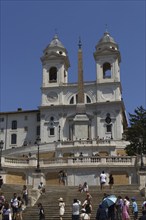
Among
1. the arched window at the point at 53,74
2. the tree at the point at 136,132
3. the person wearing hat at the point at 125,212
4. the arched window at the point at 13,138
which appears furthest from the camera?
the arched window at the point at 53,74

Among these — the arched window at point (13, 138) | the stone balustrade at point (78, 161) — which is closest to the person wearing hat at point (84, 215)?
the stone balustrade at point (78, 161)

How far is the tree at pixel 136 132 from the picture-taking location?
58097 millimetres

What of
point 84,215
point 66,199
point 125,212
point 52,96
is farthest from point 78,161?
point 52,96

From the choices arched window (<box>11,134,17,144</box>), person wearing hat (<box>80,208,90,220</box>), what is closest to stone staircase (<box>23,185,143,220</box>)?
person wearing hat (<box>80,208,90,220</box>)

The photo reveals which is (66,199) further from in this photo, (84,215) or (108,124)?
(108,124)

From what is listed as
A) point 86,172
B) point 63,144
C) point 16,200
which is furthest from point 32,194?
point 63,144

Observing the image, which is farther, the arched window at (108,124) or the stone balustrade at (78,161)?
the arched window at (108,124)

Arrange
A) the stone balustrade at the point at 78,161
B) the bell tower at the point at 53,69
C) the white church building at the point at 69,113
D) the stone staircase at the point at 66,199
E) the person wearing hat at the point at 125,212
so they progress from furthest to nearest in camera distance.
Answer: the bell tower at the point at 53,69
the white church building at the point at 69,113
the stone balustrade at the point at 78,161
the stone staircase at the point at 66,199
the person wearing hat at the point at 125,212

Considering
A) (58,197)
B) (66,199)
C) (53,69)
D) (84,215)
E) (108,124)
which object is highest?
(53,69)

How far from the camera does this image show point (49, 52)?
3903 inches

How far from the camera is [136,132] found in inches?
2495

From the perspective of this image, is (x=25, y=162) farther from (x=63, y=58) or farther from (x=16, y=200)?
(x=63, y=58)

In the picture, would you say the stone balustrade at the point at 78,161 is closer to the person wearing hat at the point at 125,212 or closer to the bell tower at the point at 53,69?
the person wearing hat at the point at 125,212

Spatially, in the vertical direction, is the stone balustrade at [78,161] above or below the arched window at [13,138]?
below
